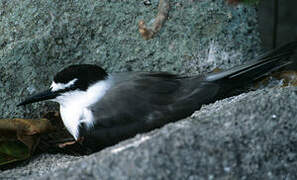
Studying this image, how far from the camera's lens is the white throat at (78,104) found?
3.24 metres

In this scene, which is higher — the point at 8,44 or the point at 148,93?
the point at 8,44

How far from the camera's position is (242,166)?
2207mm

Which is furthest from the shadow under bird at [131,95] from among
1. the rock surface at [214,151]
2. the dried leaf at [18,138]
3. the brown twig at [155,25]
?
the rock surface at [214,151]

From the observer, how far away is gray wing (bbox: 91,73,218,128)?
312cm

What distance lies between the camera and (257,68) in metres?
3.42

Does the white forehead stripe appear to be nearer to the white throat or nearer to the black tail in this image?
the white throat

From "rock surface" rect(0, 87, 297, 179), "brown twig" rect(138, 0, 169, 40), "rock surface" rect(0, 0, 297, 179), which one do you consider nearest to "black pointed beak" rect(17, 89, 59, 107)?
"rock surface" rect(0, 0, 297, 179)

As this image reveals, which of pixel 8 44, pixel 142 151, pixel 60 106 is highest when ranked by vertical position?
pixel 8 44

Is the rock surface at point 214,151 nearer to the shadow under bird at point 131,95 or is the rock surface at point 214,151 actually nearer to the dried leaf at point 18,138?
the shadow under bird at point 131,95

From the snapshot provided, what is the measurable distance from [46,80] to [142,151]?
5.60 feet

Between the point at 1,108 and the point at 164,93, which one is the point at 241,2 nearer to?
the point at 164,93

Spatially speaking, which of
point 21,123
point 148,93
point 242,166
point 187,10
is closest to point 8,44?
point 21,123

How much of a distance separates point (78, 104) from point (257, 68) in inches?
58.0

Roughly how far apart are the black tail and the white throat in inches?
34.6
